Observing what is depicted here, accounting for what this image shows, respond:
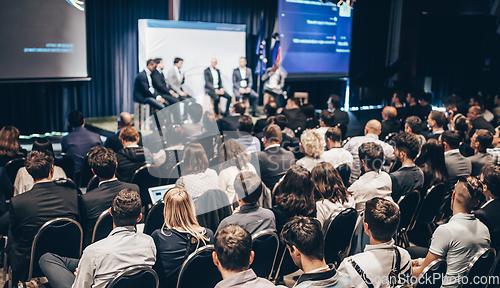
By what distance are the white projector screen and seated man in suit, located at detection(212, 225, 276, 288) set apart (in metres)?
7.31

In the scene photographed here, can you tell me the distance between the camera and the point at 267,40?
10781 mm

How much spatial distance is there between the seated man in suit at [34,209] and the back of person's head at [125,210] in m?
0.68

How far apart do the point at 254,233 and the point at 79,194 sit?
133 cm

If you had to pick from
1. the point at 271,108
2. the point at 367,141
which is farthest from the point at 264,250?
the point at 271,108

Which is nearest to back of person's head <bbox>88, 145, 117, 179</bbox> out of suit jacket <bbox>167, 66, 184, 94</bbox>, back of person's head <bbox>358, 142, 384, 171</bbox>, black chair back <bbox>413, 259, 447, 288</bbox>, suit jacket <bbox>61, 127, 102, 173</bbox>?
suit jacket <bbox>61, 127, 102, 173</bbox>

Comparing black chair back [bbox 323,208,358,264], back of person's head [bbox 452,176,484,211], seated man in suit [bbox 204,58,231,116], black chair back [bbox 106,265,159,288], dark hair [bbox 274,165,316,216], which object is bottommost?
black chair back [bbox 323,208,358,264]

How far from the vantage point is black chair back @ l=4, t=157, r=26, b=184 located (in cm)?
350

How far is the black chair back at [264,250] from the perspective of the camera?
7.44 feet

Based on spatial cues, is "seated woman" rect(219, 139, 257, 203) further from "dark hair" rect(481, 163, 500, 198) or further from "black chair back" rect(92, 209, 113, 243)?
"dark hair" rect(481, 163, 500, 198)

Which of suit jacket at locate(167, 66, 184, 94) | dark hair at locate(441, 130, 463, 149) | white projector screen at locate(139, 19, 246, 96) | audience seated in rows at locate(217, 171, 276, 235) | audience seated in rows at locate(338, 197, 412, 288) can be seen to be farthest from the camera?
white projector screen at locate(139, 19, 246, 96)

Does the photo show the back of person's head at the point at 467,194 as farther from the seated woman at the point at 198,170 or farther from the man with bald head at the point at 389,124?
the man with bald head at the point at 389,124

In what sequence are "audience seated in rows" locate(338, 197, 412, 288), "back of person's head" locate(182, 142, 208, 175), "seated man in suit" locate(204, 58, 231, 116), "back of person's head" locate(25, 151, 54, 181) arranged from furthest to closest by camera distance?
"seated man in suit" locate(204, 58, 231, 116), "back of person's head" locate(182, 142, 208, 175), "back of person's head" locate(25, 151, 54, 181), "audience seated in rows" locate(338, 197, 412, 288)

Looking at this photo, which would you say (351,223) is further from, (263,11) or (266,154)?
(263,11)

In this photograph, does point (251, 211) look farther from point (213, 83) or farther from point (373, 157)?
point (213, 83)
